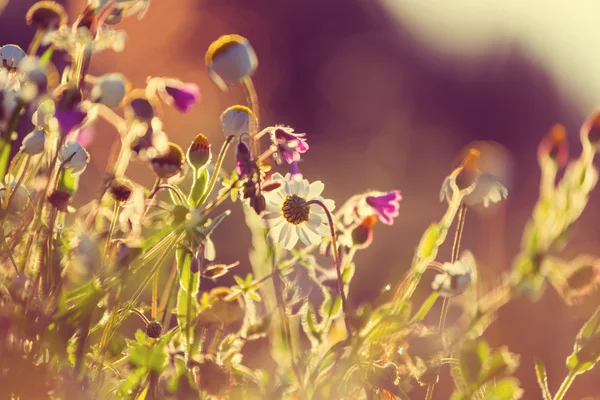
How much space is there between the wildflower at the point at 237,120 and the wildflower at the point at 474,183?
0.15 metres

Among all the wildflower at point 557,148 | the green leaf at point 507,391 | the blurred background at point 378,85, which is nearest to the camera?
the green leaf at point 507,391

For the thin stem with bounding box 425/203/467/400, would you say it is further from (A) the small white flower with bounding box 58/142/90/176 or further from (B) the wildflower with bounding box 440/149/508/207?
(A) the small white flower with bounding box 58/142/90/176

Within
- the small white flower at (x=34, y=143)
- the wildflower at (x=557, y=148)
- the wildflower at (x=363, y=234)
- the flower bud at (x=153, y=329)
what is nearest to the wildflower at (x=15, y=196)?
the small white flower at (x=34, y=143)

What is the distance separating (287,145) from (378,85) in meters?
4.15

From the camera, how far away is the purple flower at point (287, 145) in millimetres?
483

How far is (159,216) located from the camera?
1.72ft

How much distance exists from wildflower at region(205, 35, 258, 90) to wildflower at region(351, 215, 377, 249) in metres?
0.14

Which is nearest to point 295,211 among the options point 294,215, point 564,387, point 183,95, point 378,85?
point 294,215

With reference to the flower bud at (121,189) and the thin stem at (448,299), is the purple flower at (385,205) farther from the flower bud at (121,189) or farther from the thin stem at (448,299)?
the flower bud at (121,189)

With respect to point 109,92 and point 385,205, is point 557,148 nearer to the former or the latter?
point 385,205

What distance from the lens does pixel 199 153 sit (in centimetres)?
48

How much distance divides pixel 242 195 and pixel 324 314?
12cm

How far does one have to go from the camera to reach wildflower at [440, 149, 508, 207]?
0.50m

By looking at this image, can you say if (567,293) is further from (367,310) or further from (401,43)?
(401,43)
